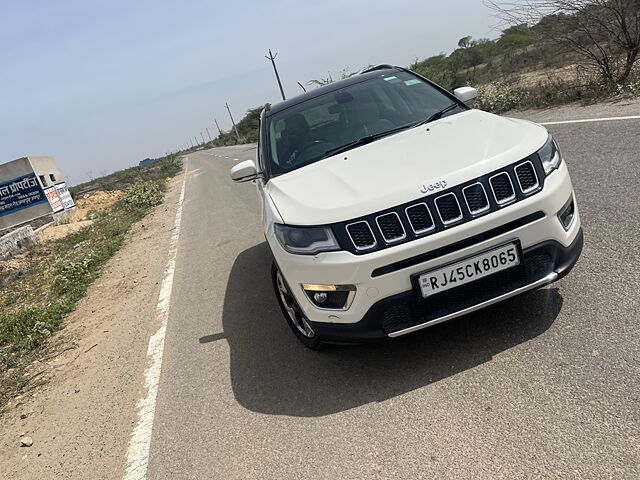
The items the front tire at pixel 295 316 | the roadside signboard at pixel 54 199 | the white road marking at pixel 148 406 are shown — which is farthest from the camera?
the roadside signboard at pixel 54 199

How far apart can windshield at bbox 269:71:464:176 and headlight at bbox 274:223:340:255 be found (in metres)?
1.03

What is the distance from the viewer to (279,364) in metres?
3.75

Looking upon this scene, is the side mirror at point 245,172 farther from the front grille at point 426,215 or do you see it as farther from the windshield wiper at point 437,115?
the front grille at point 426,215

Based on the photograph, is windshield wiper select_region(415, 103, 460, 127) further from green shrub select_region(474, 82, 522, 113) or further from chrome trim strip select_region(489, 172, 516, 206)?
green shrub select_region(474, 82, 522, 113)

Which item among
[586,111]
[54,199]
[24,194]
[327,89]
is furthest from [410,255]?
[24,194]

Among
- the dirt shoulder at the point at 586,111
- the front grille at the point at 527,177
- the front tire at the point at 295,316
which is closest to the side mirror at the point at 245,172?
the front tire at the point at 295,316

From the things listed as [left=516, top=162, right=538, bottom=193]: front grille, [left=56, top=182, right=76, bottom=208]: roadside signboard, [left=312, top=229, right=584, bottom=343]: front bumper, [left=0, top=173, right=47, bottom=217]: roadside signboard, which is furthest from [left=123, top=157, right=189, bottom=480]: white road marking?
[left=56, top=182, right=76, bottom=208]: roadside signboard

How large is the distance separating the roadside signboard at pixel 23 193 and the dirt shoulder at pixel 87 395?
56.2 feet

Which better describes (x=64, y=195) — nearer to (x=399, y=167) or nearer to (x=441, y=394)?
(x=399, y=167)

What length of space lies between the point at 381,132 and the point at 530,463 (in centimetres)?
262

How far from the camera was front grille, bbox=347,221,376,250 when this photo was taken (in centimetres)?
280

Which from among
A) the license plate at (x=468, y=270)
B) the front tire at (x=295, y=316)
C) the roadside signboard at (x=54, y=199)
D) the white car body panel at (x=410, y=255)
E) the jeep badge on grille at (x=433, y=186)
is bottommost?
the front tire at (x=295, y=316)

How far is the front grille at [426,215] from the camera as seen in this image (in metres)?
2.79

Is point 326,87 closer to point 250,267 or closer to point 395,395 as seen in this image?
point 250,267
